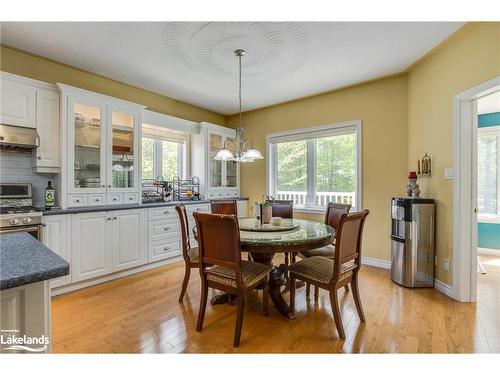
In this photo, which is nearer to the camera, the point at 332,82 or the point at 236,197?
the point at 332,82

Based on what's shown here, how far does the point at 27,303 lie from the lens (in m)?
0.82

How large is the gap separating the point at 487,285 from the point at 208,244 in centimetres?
318

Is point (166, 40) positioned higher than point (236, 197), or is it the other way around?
point (166, 40)

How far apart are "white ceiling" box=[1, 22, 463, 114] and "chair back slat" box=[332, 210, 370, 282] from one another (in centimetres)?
165

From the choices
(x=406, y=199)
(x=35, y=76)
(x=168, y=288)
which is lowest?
(x=168, y=288)

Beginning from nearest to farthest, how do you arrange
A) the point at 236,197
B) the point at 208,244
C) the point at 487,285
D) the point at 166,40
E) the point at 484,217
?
the point at 208,244 → the point at 166,40 → the point at 487,285 → the point at 484,217 → the point at 236,197

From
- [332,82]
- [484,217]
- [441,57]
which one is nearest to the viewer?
[441,57]

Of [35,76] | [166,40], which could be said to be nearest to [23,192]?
[35,76]

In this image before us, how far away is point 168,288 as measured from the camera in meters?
2.76

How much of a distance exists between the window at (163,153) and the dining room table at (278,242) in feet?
7.79

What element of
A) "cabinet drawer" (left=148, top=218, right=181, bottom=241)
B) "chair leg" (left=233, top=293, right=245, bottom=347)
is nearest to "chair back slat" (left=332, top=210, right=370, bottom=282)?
"chair leg" (left=233, top=293, right=245, bottom=347)
